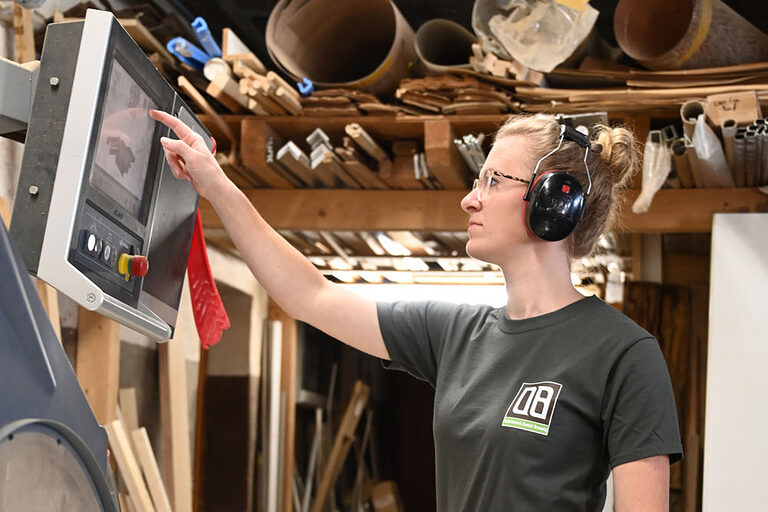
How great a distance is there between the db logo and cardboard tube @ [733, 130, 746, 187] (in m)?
2.07

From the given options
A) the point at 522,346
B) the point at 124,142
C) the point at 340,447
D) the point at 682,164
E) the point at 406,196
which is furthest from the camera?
the point at 340,447

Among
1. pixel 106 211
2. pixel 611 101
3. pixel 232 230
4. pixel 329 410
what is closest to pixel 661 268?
pixel 611 101

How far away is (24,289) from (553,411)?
96cm

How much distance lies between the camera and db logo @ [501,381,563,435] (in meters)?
1.81

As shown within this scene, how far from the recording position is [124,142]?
172 cm

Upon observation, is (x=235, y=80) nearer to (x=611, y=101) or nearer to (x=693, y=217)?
(x=611, y=101)

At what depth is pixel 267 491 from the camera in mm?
6105

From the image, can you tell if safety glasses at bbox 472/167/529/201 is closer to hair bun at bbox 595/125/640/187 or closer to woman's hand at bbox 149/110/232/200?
hair bun at bbox 595/125/640/187

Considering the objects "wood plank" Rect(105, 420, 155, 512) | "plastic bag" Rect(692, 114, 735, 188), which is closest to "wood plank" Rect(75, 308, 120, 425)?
"wood plank" Rect(105, 420, 155, 512)

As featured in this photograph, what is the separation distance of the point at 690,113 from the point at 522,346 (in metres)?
2.04

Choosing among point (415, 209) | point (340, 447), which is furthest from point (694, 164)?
point (340, 447)

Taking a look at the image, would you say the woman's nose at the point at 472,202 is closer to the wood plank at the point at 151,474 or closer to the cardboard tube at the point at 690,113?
the cardboard tube at the point at 690,113

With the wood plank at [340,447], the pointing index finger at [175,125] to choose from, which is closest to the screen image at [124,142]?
the pointing index finger at [175,125]

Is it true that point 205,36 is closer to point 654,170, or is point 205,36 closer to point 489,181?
point 654,170
